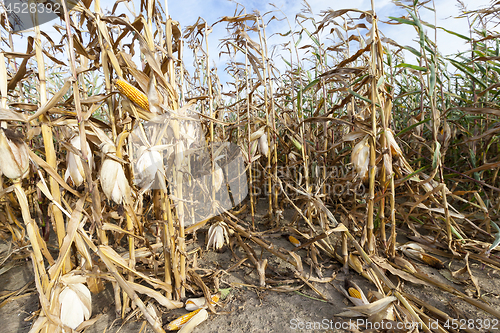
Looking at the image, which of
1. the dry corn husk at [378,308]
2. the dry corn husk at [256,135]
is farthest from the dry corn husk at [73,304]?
the dry corn husk at [256,135]

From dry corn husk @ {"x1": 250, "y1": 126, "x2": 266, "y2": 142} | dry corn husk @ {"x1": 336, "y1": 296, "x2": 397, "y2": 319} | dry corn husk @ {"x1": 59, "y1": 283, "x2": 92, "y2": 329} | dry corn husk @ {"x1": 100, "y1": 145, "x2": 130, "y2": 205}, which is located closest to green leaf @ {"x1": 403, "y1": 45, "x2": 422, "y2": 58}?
dry corn husk @ {"x1": 250, "y1": 126, "x2": 266, "y2": 142}

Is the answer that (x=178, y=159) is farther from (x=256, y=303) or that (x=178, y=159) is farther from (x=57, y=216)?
(x=256, y=303)

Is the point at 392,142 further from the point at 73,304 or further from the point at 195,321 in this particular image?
the point at 73,304

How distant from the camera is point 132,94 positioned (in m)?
0.79

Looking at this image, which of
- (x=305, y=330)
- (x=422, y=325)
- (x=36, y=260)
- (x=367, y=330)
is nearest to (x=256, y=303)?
(x=305, y=330)

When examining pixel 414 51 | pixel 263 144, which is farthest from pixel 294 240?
pixel 414 51

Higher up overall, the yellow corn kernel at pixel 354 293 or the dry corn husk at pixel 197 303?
the dry corn husk at pixel 197 303

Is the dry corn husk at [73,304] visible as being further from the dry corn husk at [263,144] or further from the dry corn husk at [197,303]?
the dry corn husk at [263,144]

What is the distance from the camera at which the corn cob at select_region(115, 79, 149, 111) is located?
0.77m

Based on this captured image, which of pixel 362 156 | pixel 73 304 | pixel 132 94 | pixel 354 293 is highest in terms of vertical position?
pixel 132 94

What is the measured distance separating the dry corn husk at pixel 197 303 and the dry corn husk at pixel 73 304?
1.18 ft

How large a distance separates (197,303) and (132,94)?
2.75ft

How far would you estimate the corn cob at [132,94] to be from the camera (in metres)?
0.77

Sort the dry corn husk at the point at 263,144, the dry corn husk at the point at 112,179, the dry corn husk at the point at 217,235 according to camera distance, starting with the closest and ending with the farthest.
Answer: the dry corn husk at the point at 112,179, the dry corn husk at the point at 217,235, the dry corn husk at the point at 263,144
